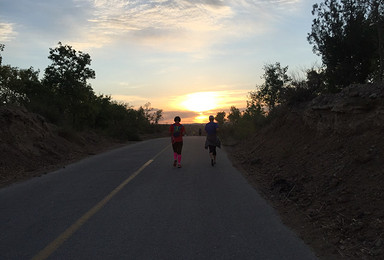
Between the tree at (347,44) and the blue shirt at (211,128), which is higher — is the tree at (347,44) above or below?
above

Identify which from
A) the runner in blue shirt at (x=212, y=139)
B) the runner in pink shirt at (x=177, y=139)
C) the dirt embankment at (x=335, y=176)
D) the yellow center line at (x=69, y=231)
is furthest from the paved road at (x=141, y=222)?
the runner in blue shirt at (x=212, y=139)

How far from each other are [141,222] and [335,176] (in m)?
4.60

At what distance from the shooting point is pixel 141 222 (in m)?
5.61

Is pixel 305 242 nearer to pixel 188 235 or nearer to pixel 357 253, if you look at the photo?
pixel 357 253

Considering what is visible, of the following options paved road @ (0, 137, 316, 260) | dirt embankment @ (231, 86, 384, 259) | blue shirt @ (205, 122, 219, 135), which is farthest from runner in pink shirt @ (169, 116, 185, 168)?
paved road @ (0, 137, 316, 260)

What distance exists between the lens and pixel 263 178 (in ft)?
35.3

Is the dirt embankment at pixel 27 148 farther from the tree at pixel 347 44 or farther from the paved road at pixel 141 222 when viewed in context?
the tree at pixel 347 44

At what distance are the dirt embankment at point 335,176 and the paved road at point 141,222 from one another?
0.53 m

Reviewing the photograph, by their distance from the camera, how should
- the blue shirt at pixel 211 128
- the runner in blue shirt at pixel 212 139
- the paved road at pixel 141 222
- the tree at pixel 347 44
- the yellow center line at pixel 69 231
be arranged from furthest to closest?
the tree at pixel 347 44
the blue shirt at pixel 211 128
the runner in blue shirt at pixel 212 139
the paved road at pixel 141 222
the yellow center line at pixel 69 231

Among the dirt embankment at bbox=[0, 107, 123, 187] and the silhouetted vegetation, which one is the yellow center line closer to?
the dirt embankment at bbox=[0, 107, 123, 187]

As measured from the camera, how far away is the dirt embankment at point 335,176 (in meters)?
4.92

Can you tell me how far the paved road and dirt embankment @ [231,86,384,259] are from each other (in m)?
0.53

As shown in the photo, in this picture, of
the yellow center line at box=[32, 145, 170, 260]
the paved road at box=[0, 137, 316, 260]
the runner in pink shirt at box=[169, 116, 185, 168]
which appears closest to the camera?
the yellow center line at box=[32, 145, 170, 260]

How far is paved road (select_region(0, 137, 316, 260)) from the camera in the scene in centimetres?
436
